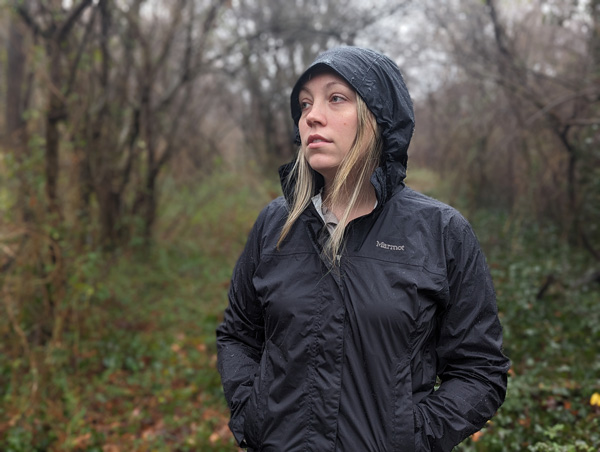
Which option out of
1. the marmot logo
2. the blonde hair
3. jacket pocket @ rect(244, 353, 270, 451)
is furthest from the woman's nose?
jacket pocket @ rect(244, 353, 270, 451)

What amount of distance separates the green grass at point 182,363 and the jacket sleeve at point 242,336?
6.17 feet

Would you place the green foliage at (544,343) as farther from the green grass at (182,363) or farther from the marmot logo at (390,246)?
the marmot logo at (390,246)

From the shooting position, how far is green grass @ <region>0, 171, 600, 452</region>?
12.8 ft

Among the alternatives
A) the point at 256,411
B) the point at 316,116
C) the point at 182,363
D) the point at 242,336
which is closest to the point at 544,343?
the point at 182,363

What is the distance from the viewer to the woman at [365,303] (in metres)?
1.66

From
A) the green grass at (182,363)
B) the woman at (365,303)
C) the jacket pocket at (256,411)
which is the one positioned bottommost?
the green grass at (182,363)

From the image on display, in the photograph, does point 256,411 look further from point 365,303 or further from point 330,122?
point 330,122

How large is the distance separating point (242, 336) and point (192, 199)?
30.5 feet

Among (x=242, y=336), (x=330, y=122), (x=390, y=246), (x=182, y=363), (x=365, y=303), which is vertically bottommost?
(x=182, y=363)

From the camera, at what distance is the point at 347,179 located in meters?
1.94

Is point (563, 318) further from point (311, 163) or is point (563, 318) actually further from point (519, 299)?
point (311, 163)

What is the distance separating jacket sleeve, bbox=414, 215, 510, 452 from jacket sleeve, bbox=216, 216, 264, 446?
2.24ft

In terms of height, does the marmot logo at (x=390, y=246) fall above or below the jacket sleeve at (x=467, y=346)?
above

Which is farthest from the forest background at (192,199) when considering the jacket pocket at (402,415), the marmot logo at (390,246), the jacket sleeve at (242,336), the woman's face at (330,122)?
the jacket pocket at (402,415)
